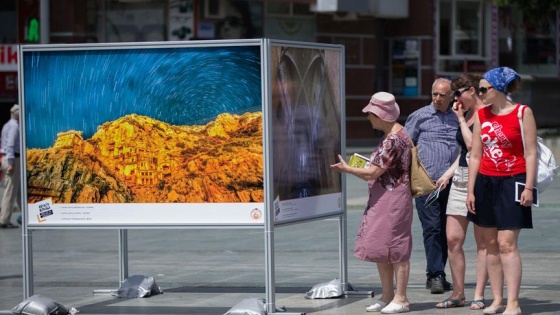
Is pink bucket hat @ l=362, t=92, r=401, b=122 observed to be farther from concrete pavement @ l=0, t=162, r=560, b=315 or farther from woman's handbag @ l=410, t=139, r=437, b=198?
concrete pavement @ l=0, t=162, r=560, b=315

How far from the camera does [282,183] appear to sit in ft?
31.0

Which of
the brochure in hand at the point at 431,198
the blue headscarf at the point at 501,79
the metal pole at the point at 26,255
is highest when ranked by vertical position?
the blue headscarf at the point at 501,79

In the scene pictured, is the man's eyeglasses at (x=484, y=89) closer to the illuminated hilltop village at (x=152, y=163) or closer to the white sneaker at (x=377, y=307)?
the illuminated hilltop village at (x=152, y=163)

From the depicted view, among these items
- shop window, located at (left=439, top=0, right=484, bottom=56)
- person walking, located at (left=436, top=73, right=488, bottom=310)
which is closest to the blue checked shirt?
person walking, located at (left=436, top=73, right=488, bottom=310)

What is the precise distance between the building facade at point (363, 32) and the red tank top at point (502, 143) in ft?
66.7

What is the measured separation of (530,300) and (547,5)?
39.9ft

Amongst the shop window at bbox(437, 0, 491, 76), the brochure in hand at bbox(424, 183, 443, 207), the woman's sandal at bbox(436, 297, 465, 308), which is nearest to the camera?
the woman's sandal at bbox(436, 297, 465, 308)

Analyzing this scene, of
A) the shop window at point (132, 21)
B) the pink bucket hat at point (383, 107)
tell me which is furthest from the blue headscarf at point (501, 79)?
the shop window at point (132, 21)

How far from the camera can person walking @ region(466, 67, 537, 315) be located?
8.77 metres

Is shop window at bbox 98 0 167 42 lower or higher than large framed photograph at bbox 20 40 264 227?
higher

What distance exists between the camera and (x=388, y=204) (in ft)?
30.3

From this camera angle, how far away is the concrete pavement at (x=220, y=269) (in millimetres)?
10141

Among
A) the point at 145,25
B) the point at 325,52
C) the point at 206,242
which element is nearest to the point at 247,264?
the point at 206,242

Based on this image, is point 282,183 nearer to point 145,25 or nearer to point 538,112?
point 145,25
